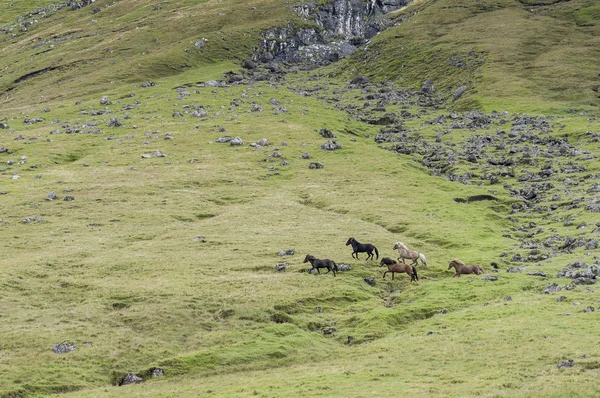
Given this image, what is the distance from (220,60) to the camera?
193m

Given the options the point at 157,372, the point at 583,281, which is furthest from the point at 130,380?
the point at 583,281

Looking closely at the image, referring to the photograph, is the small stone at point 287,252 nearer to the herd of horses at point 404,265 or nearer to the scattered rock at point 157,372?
the herd of horses at point 404,265

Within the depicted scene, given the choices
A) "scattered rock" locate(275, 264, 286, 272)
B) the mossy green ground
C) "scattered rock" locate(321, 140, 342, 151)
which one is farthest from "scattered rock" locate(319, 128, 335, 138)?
"scattered rock" locate(275, 264, 286, 272)

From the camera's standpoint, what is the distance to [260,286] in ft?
153

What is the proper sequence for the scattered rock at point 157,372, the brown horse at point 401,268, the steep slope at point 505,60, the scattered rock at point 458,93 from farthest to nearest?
the scattered rock at point 458,93 < the steep slope at point 505,60 < the brown horse at point 401,268 < the scattered rock at point 157,372

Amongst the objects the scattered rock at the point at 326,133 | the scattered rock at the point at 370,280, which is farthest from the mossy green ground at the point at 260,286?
the scattered rock at the point at 326,133

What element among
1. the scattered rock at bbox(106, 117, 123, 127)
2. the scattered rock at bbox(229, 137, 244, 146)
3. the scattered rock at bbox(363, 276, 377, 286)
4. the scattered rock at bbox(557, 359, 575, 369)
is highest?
the scattered rock at bbox(557, 359, 575, 369)

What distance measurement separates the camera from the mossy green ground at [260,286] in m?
31.2

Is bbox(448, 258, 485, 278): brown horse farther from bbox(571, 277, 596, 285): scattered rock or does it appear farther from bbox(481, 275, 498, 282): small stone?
bbox(571, 277, 596, 285): scattered rock

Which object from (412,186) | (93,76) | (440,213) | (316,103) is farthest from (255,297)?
(93,76)

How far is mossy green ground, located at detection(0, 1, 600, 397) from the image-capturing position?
31188 millimetres

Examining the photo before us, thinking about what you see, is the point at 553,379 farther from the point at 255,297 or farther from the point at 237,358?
the point at 255,297

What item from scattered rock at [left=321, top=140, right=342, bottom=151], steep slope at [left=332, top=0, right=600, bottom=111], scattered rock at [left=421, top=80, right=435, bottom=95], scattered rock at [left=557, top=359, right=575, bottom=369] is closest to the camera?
scattered rock at [left=557, top=359, right=575, bottom=369]

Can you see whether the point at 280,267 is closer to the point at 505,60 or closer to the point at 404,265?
the point at 404,265
